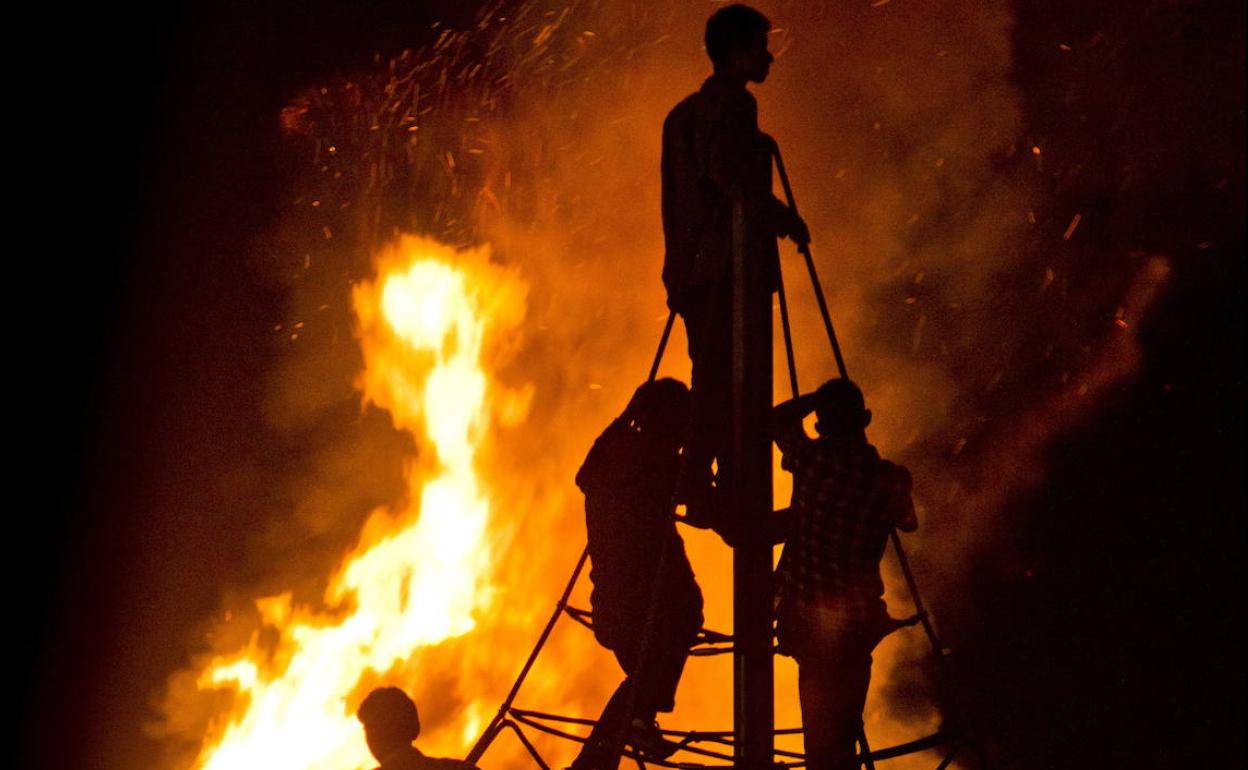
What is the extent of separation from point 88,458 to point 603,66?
239 inches

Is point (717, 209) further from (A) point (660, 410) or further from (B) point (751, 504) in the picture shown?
(B) point (751, 504)

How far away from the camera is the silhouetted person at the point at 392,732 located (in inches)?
167

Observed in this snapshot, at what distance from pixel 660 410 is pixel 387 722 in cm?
175

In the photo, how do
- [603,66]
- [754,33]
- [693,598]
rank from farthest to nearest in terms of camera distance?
[603,66], [693,598], [754,33]

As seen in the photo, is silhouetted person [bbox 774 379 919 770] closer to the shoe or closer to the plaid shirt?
the plaid shirt

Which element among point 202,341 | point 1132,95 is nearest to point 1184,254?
point 1132,95

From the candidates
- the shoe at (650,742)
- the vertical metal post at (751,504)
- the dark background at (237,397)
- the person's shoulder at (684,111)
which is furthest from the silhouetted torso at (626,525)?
the dark background at (237,397)

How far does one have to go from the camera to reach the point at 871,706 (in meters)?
10.7

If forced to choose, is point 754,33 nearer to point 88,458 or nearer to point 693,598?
point 693,598

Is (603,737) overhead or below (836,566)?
below

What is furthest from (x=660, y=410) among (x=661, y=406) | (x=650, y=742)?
(x=650, y=742)

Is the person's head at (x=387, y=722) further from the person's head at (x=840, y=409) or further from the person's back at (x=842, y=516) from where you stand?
the person's head at (x=840, y=409)

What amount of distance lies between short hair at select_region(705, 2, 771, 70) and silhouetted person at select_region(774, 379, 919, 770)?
144 centimetres

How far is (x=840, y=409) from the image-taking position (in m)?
4.39
